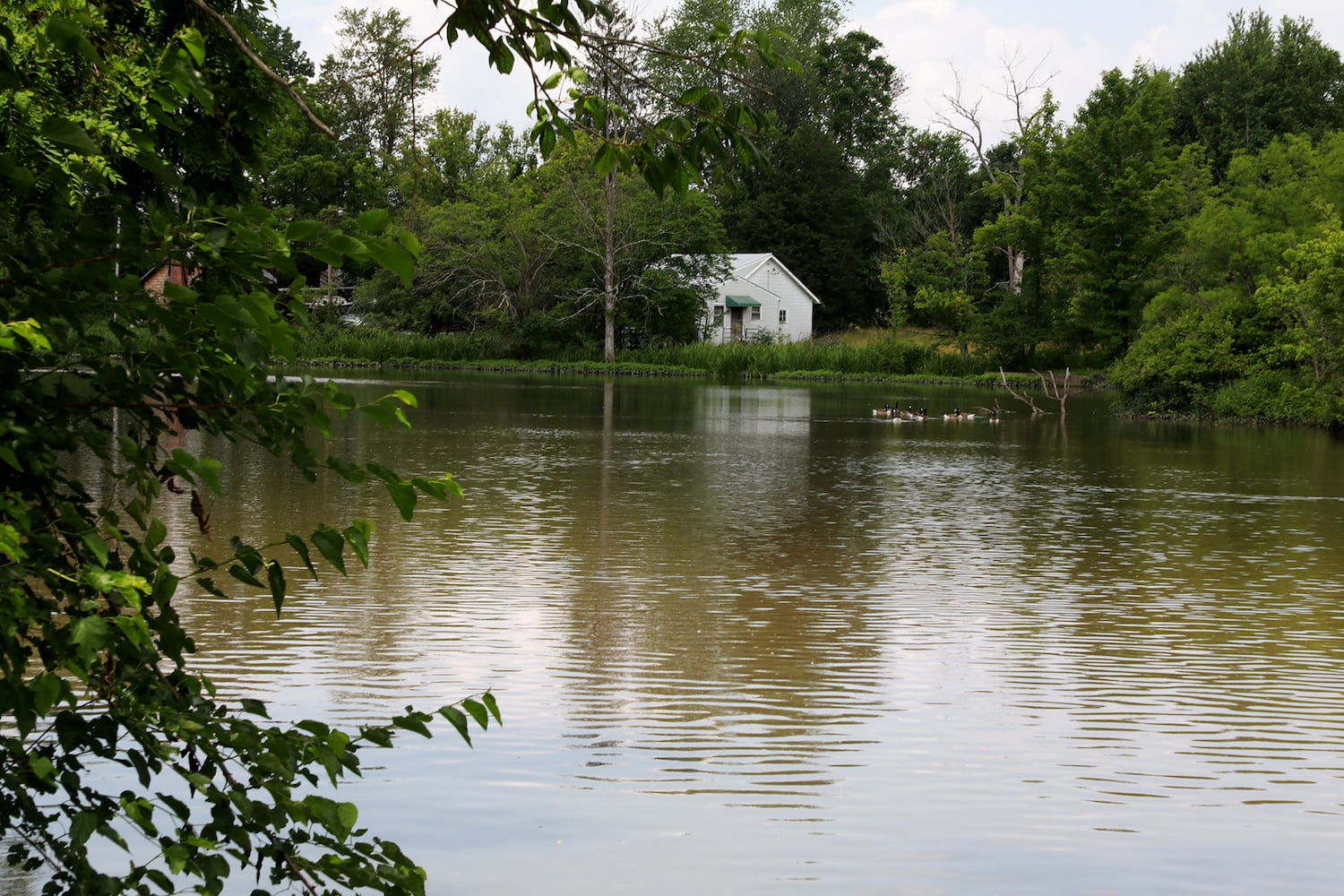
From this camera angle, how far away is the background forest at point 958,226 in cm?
3856

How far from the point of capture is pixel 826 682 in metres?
8.22

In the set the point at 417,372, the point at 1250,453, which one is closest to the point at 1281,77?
the point at 417,372

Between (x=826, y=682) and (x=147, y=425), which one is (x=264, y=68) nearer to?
(x=147, y=425)

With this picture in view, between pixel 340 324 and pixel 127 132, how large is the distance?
67039 mm

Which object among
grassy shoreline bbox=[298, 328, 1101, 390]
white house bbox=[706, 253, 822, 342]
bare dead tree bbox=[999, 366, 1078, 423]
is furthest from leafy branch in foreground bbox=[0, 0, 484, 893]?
white house bbox=[706, 253, 822, 342]

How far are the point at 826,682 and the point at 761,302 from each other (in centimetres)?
6635

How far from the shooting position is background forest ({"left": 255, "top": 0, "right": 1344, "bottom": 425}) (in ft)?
127

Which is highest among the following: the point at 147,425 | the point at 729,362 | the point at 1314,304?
the point at 1314,304

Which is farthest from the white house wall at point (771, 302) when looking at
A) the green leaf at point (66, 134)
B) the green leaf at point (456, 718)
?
the green leaf at point (66, 134)

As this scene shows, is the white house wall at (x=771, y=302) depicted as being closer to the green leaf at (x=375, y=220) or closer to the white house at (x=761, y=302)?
the white house at (x=761, y=302)

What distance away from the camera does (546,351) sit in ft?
216

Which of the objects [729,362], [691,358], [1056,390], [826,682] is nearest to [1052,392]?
[1056,390]

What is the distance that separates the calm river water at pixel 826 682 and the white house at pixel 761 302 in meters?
54.8

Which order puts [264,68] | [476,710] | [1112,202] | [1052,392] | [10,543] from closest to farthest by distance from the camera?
1. [10,543]
2. [476,710]
3. [264,68]
4. [1052,392]
5. [1112,202]
